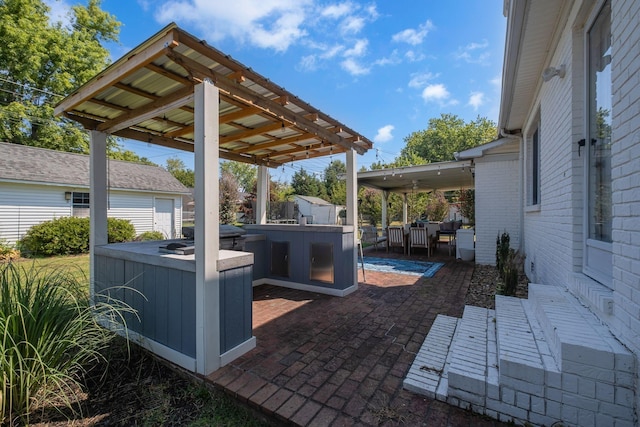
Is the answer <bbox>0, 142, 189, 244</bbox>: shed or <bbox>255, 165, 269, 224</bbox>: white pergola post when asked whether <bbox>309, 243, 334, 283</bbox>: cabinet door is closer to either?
<bbox>255, 165, 269, 224</bbox>: white pergola post

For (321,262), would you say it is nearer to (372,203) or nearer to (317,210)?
(372,203)

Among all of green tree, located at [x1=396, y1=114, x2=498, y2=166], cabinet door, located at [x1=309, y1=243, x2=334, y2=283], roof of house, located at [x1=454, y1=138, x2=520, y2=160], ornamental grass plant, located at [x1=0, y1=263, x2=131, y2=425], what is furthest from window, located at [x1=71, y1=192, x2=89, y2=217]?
green tree, located at [x1=396, y1=114, x2=498, y2=166]

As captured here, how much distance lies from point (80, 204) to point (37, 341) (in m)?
11.8

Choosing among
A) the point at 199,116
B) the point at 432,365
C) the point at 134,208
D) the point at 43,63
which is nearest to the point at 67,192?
the point at 134,208

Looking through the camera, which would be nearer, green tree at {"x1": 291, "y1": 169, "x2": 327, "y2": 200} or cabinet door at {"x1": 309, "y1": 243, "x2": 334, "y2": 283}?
cabinet door at {"x1": 309, "y1": 243, "x2": 334, "y2": 283}

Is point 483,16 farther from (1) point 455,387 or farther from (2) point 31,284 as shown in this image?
(2) point 31,284

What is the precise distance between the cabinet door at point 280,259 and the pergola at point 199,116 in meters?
1.28

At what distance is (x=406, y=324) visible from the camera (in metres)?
3.34

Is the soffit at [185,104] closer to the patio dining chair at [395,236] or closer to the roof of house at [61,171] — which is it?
the patio dining chair at [395,236]

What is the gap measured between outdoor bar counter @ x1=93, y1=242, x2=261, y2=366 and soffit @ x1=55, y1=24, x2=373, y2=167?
1535mm

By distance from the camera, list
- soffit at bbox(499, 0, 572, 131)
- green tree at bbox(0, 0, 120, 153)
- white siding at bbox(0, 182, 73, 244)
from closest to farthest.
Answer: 1. soffit at bbox(499, 0, 572, 131)
2. white siding at bbox(0, 182, 73, 244)
3. green tree at bbox(0, 0, 120, 153)

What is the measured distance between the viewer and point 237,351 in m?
2.57

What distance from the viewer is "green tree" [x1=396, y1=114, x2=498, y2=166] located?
1185 inches

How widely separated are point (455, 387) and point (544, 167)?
334 centimetres
